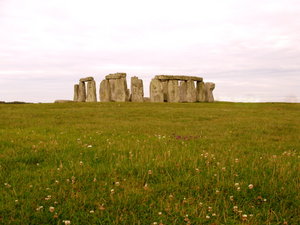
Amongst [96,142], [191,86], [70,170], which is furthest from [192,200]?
[191,86]

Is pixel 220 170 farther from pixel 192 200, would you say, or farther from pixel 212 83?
pixel 212 83

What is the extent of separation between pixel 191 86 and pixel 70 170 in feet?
109

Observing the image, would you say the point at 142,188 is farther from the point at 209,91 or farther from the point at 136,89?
the point at 209,91

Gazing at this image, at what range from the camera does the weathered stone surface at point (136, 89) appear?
37062 mm

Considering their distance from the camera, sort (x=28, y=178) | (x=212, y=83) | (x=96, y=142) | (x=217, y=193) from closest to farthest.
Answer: (x=217, y=193) → (x=28, y=178) → (x=96, y=142) → (x=212, y=83)

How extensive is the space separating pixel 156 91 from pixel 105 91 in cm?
698

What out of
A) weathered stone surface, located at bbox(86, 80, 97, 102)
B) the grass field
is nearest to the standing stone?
weathered stone surface, located at bbox(86, 80, 97, 102)

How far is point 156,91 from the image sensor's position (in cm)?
3681

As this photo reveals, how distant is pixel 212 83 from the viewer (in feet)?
137

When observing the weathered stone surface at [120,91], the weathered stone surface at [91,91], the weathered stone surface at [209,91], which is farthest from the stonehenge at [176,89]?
the weathered stone surface at [91,91]

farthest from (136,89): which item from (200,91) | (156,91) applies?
(200,91)

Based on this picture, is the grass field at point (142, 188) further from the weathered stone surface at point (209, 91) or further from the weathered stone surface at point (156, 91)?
the weathered stone surface at point (209, 91)

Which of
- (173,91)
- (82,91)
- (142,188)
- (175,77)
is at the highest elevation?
(175,77)

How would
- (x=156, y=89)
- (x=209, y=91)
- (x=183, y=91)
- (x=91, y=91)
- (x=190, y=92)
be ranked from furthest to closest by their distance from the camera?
(x=209, y=91) < (x=91, y=91) < (x=183, y=91) < (x=190, y=92) < (x=156, y=89)
